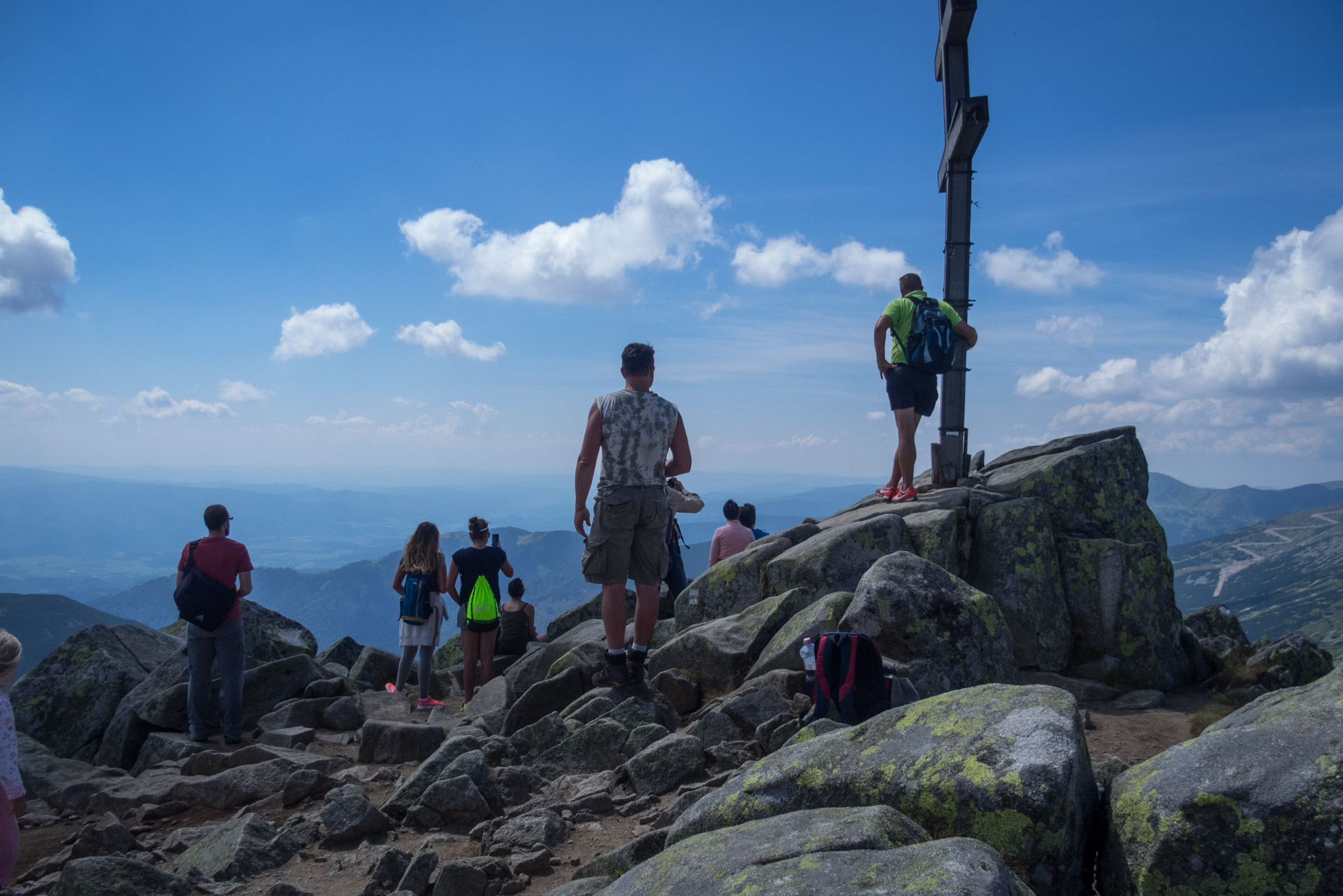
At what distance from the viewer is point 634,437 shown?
890 cm

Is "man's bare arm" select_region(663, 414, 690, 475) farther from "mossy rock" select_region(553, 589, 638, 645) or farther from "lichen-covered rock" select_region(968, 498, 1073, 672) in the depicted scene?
"mossy rock" select_region(553, 589, 638, 645)

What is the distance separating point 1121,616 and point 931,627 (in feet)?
15.0

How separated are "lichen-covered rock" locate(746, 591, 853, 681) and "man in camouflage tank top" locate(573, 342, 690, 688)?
5.13 feet

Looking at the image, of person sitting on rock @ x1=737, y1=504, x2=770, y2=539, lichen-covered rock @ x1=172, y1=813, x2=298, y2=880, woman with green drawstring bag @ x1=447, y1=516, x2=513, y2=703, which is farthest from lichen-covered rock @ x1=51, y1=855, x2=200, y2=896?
person sitting on rock @ x1=737, y1=504, x2=770, y2=539

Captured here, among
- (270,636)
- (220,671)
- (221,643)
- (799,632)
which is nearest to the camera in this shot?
(799,632)

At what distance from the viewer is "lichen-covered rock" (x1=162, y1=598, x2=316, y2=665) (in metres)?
17.7

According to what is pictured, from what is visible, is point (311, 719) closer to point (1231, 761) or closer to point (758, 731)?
point (758, 731)

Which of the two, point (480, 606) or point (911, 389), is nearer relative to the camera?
point (911, 389)

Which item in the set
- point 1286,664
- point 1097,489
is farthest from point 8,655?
point 1286,664

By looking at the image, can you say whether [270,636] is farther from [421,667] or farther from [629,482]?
[629,482]

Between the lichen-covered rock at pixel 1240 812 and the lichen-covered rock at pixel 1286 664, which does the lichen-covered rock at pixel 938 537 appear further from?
the lichen-covered rock at pixel 1240 812

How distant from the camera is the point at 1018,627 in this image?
37.2 feet

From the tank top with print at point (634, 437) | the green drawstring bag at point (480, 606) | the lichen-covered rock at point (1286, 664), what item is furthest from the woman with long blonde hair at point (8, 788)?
the lichen-covered rock at point (1286, 664)

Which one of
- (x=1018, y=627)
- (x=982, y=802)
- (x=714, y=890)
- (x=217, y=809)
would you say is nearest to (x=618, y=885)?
(x=714, y=890)
